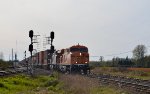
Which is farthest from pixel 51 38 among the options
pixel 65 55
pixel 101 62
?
pixel 101 62

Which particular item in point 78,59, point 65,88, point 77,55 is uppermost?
point 77,55

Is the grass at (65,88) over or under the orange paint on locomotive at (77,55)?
under

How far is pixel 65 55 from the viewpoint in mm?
62344

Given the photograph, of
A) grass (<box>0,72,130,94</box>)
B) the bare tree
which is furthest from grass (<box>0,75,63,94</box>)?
the bare tree

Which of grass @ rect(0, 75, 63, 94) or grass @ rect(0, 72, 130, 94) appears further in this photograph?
grass @ rect(0, 75, 63, 94)

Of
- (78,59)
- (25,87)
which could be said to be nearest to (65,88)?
(25,87)

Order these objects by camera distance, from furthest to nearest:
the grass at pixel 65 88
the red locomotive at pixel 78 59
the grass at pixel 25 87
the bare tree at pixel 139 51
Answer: the bare tree at pixel 139 51
the red locomotive at pixel 78 59
the grass at pixel 25 87
the grass at pixel 65 88

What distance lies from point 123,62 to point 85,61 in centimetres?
3628

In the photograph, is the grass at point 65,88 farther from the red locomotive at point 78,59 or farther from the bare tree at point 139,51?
the bare tree at point 139,51

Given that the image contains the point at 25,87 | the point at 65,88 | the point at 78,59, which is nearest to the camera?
the point at 65,88

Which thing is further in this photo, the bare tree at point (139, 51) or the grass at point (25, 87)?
the bare tree at point (139, 51)

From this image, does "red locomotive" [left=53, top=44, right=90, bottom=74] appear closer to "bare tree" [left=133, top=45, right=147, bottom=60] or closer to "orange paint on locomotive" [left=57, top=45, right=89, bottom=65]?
"orange paint on locomotive" [left=57, top=45, right=89, bottom=65]

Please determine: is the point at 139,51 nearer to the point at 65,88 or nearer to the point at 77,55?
the point at 77,55

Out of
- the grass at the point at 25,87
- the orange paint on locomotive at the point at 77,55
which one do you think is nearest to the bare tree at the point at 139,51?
the orange paint on locomotive at the point at 77,55
